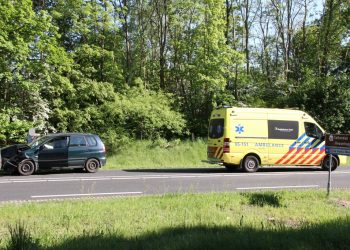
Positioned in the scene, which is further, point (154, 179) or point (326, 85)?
point (326, 85)

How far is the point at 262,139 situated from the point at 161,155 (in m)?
7.23

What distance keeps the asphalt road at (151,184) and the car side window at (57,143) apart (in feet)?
8.41

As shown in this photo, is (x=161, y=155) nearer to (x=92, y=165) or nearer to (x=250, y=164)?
(x=92, y=165)

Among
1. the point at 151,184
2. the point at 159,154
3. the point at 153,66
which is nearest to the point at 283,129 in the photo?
the point at 151,184

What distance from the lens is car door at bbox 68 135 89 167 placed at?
18.2 metres

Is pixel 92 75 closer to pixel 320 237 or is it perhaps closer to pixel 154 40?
pixel 154 40

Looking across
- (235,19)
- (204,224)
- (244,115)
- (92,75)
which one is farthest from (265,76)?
(204,224)

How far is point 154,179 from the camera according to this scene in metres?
15.4

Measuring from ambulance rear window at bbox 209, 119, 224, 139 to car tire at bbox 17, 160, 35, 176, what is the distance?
722 cm

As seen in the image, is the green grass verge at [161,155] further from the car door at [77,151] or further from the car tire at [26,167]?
the car tire at [26,167]

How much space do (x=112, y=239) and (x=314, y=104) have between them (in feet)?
93.4

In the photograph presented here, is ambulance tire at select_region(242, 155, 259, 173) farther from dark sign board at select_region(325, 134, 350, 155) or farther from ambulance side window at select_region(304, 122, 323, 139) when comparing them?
dark sign board at select_region(325, 134, 350, 155)

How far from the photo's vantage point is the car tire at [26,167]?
17156 millimetres

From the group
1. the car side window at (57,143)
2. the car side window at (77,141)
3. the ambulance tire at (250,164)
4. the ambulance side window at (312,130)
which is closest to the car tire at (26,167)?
the car side window at (57,143)
